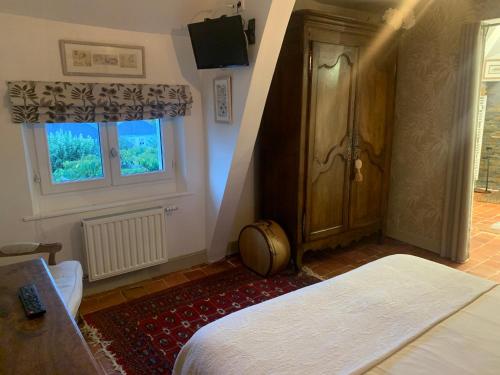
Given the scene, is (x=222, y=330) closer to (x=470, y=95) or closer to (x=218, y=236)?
(x=218, y=236)

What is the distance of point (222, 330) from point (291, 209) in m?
1.83

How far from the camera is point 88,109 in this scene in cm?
250

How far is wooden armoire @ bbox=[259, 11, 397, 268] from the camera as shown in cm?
282

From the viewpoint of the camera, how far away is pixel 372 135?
337cm

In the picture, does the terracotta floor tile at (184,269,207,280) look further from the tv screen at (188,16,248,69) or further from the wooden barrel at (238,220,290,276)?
the tv screen at (188,16,248,69)

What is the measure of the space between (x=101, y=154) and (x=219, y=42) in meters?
1.23

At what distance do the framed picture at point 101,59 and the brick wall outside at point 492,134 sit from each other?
555 centimetres

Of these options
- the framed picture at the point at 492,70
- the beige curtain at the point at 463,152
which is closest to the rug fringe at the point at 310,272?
the beige curtain at the point at 463,152

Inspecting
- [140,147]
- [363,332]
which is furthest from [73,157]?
[363,332]


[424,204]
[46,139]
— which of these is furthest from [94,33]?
[424,204]

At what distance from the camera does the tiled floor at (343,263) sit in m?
2.80

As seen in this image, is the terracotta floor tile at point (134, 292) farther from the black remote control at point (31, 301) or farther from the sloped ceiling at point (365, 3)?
the sloped ceiling at point (365, 3)

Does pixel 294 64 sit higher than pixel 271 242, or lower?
higher

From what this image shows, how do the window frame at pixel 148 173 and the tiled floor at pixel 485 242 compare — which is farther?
the tiled floor at pixel 485 242
